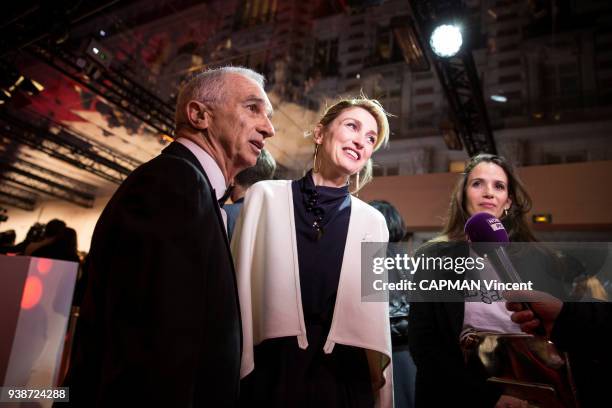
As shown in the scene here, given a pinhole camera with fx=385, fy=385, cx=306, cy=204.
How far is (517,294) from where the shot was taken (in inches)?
40.2

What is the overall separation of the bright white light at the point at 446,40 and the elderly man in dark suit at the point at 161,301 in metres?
4.89

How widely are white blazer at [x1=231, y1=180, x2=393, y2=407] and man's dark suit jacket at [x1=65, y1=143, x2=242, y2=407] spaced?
0.29 meters

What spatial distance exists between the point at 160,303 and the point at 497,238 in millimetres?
1052

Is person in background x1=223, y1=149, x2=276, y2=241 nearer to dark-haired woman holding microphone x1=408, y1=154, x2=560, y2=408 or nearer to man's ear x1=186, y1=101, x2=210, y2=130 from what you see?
dark-haired woman holding microphone x1=408, y1=154, x2=560, y2=408

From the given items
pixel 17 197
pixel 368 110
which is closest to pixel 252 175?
pixel 368 110

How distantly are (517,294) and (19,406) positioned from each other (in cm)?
272

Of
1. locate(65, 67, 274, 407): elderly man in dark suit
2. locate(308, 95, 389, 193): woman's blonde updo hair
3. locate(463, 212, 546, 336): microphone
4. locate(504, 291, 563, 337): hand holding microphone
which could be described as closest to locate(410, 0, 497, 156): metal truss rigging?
locate(308, 95, 389, 193): woman's blonde updo hair

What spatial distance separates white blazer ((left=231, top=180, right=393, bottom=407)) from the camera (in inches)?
49.3

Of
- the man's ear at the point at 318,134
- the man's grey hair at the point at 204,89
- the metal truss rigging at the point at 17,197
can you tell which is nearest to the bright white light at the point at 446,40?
the man's ear at the point at 318,134

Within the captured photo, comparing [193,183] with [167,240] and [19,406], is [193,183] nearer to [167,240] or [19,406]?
[167,240]

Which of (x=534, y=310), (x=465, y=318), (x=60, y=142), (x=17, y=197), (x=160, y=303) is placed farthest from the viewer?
(x=17, y=197)

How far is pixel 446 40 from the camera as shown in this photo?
507 cm

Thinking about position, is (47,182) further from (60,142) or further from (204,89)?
(204,89)

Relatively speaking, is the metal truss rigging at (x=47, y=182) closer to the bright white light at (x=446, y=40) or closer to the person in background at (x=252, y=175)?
the bright white light at (x=446, y=40)
